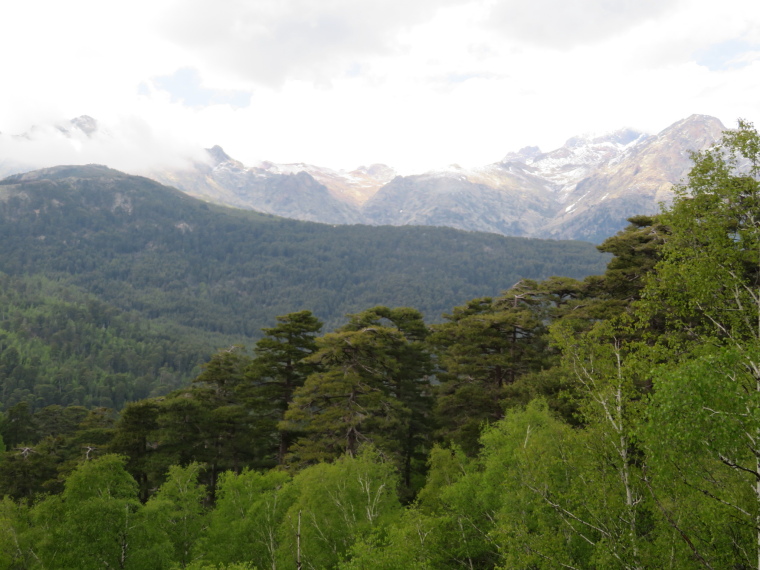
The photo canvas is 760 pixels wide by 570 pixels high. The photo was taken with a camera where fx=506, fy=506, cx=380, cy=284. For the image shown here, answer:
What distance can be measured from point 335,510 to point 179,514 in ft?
29.5

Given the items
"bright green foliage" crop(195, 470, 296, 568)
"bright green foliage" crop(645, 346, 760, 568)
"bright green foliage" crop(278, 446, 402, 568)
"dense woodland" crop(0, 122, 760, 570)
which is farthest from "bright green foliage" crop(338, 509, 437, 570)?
"bright green foliage" crop(645, 346, 760, 568)

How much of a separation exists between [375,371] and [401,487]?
795 cm

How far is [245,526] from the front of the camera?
88.5 ft

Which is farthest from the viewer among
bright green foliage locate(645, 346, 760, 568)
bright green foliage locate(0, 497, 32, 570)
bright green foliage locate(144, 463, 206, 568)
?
bright green foliage locate(144, 463, 206, 568)

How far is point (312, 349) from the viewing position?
4078 cm

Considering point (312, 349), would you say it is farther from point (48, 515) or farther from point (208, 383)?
point (48, 515)

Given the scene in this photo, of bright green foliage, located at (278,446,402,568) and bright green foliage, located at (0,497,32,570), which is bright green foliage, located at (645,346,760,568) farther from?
bright green foliage, located at (0,497,32,570)

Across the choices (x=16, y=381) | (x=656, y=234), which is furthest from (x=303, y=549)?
(x=16, y=381)

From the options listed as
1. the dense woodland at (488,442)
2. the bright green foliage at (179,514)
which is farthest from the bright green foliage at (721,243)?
the bright green foliage at (179,514)

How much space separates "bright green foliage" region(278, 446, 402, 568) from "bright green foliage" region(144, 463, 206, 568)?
5.14m

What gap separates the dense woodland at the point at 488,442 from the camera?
1348 cm

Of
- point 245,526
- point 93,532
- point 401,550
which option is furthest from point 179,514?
point 401,550

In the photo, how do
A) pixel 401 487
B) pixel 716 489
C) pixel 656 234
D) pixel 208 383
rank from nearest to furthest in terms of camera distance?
pixel 716 489 < pixel 656 234 < pixel 401 487 < pixel 208 383

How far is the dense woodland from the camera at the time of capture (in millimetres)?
13484
